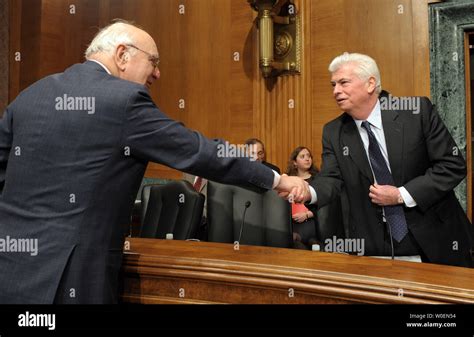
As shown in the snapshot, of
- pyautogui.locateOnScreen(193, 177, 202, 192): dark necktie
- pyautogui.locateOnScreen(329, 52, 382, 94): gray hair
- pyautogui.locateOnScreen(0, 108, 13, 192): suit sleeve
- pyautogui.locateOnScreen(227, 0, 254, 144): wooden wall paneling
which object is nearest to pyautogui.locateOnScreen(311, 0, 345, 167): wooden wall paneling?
pyautogui.locateOnScreen(227, 0, 254, 144): wooden wall paneling

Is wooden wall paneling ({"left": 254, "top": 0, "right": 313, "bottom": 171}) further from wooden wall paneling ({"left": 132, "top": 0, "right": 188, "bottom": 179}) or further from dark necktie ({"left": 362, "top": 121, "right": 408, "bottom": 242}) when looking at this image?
dark necktie ({"left": 362, "top": 121, "right": 408, "bottom": 242})

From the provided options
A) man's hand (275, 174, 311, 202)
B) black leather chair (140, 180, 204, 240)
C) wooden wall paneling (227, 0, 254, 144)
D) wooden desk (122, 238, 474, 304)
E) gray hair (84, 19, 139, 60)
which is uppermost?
wooden wall paneling (227, 0, 254, 144)

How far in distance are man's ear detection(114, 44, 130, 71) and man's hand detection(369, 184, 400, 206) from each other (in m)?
1.10

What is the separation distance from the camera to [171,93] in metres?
6.10

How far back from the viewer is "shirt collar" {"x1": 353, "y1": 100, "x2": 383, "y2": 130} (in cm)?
255

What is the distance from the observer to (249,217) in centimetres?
300

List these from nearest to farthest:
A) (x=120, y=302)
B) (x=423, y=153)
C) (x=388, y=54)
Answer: (x=120, y=302)
(x=423, y=153)
(x=388, y=54)

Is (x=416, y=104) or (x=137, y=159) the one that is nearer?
(x=137, y=159)

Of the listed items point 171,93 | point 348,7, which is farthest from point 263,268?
point 171,93

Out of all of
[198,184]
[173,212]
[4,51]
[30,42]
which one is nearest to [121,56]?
[173,212]

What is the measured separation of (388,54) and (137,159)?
11.3 feet

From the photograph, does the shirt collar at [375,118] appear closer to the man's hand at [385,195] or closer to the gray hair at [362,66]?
the gray hair at [362,66]

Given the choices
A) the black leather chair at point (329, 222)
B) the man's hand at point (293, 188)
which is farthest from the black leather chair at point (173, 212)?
the man's hand at point (293, 188)

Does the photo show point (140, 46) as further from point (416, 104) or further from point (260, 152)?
point (260, 152)
